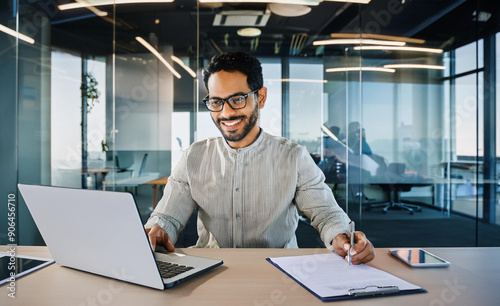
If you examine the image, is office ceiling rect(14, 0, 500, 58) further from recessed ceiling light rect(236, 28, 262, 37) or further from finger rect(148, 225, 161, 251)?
finger rect(148, 225, 161, 251)

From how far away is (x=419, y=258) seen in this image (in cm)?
116

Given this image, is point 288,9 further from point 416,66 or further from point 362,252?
point 362,252

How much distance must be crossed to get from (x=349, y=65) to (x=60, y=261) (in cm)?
402

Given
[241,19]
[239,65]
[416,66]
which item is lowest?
[239,65]

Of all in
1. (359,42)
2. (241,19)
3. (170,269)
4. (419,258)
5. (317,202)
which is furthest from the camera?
(241,19)

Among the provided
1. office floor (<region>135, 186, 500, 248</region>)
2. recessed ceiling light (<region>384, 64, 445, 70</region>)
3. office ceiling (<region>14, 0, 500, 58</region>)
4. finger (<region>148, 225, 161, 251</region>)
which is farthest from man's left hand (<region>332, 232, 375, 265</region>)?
office ceiling (<region>14, 0, 500, 58</region>)

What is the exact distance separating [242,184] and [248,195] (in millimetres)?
64

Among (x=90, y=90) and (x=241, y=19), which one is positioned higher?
(x=241, y=19)

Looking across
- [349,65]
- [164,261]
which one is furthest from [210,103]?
[349,65]

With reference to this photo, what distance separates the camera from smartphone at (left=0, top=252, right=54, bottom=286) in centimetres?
97

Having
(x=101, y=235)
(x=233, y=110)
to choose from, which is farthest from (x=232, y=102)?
(x=101, y=235)

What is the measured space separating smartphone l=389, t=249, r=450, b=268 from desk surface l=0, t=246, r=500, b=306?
3 centimetres

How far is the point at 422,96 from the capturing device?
4023mm

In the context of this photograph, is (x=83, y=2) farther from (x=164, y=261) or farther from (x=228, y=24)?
(x=164, y=261)
